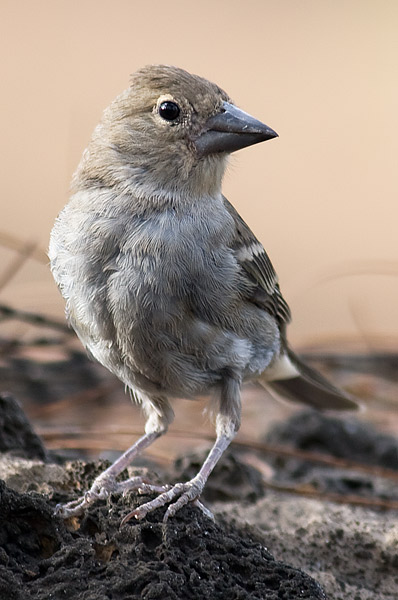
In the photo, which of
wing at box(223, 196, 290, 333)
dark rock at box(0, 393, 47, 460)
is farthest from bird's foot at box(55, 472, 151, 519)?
wing at box(223, 196, 290, 333)

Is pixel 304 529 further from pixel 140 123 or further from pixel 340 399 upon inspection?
pixel 140 123

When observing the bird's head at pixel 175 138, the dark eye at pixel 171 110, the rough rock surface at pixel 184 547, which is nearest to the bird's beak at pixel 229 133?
the bird's head at pixel 175 138

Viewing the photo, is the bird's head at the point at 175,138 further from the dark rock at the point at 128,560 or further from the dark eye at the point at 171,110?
the dark rock at the point at 128,560

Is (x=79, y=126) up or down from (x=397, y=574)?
up

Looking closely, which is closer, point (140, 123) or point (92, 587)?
point (92, 587)

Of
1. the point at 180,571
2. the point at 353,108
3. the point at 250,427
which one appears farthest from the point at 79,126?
the point at 353,108
